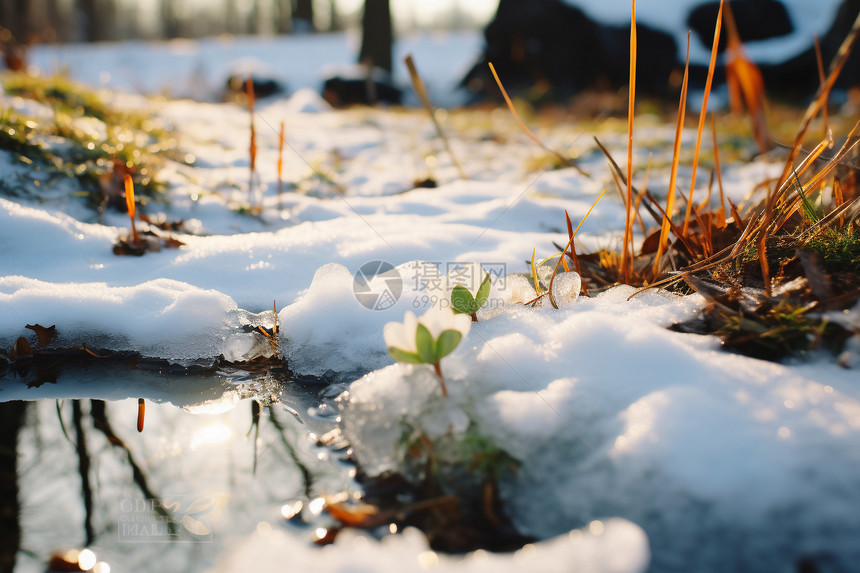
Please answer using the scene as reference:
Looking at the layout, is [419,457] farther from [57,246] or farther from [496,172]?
[496,172]

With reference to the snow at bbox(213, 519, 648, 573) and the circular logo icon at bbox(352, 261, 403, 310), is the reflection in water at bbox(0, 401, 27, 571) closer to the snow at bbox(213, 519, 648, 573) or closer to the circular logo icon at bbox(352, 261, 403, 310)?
the snow at bbox(213, 519, 648, 573)

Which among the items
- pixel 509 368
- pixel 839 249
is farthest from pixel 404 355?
pixel 839 249

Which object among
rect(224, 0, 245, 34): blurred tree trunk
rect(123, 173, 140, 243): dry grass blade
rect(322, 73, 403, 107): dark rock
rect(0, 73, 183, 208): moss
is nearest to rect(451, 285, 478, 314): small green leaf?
rect(123, 173, 140, 243): dry grass blade

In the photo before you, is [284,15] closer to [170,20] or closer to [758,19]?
[170,20]

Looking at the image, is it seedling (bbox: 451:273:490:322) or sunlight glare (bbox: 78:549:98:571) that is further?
seedling (bbox: 451:273:490:322)

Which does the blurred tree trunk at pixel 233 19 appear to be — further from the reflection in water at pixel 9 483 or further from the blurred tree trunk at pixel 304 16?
the reflection in water at pixel 9 483

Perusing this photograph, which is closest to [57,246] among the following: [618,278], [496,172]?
[618,278]
